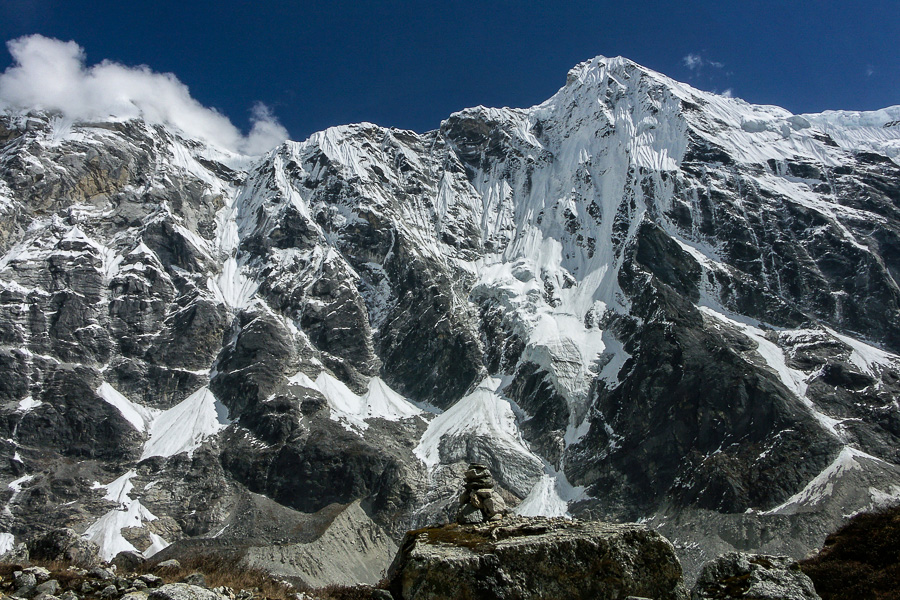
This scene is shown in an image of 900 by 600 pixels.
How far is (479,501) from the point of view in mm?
23219

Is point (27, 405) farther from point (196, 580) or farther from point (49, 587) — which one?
point (49, 587)

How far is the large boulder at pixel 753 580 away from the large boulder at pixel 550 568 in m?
1.02

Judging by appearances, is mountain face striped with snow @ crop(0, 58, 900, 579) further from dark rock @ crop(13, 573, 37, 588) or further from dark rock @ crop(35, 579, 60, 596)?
dark rock @ crop(35, 579, 60, 596)

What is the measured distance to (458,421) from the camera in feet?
430

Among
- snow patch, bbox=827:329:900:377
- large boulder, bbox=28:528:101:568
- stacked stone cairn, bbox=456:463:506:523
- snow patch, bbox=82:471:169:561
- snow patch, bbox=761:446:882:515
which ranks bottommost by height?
snow patch, bbox=82:471:169:561

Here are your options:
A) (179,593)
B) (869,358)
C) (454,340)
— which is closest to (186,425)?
(454,340)

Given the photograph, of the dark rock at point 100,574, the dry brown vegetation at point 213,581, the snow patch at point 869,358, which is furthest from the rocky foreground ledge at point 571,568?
the snow patch at point 869,358

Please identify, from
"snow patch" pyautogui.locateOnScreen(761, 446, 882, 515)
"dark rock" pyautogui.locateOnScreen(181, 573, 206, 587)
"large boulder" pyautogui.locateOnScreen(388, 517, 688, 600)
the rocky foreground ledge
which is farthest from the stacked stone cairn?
"snow patch" pyautogui.locateOnScreen(761, 446, 882, 515)

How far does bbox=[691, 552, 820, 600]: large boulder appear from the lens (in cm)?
1155

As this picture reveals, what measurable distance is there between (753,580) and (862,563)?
8338mm

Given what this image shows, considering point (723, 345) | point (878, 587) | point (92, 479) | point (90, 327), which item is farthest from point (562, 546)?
point (90, 327)

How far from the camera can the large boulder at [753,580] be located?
11.6 m

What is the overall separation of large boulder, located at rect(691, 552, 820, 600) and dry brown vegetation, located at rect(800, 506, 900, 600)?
3922 mm

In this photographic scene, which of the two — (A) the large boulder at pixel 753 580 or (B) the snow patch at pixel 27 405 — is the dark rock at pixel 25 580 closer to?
(A) the large boulder at pixel 753 580
